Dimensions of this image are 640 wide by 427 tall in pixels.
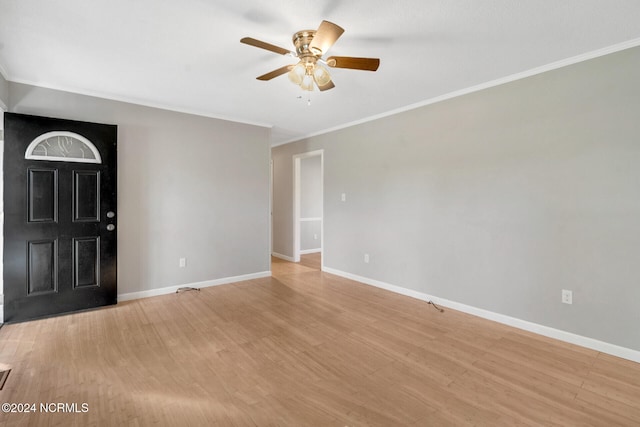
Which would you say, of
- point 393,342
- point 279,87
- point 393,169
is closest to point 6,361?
point 393,342

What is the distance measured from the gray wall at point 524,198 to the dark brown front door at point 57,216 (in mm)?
3463

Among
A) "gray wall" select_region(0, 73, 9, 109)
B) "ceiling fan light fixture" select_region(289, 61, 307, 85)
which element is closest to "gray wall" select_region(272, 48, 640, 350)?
"ceiling fan light fixture" select_region(289, 61, 307, 85)

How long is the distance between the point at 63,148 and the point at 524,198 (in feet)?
15.9

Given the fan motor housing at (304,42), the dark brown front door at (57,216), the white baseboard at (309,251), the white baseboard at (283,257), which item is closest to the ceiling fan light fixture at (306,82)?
the fan motor housing at (304,42)

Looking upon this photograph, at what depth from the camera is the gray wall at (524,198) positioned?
242cm

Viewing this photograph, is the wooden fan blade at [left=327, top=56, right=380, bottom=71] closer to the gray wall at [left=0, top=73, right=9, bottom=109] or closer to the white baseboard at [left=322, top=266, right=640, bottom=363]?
the white baseboard at [left=322, top=266, right=640, bottom=363]

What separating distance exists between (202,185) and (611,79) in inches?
178

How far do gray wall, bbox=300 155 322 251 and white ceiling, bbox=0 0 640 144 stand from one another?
331cm

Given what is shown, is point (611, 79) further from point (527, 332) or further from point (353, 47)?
point (527, 332)

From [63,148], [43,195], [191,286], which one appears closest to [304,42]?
[63,148]

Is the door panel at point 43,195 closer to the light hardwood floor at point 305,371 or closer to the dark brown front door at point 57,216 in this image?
the dark brown front door at point 57,216

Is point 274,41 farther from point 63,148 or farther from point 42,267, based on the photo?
point 42,267

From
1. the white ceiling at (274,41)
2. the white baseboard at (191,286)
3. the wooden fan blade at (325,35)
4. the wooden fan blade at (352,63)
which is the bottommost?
the white baseboard at (191,286)

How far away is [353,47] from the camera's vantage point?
2.42 meters
